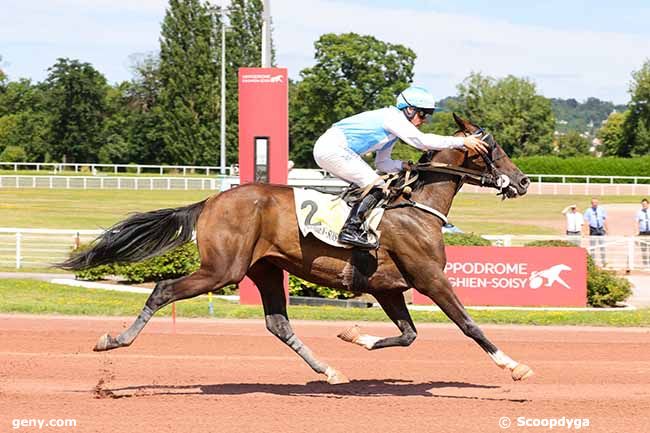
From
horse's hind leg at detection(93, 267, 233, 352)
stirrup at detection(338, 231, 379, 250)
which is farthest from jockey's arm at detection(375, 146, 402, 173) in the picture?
horse's hind leg at detection(93, 267, 233, 352)

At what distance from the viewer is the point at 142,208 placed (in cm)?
3847

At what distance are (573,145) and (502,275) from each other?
76747mm

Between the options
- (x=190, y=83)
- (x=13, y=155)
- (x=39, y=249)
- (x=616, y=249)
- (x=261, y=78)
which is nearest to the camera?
(x=261, y=78)

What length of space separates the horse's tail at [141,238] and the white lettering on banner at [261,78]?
20.4 feet

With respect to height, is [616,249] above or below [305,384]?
below

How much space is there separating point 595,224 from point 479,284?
7.41 meters

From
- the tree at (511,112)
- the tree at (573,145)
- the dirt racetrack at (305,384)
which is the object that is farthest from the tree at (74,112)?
the dirt racetrack at (305,384)

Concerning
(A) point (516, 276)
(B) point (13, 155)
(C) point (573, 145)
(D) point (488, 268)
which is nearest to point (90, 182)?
(B) point (13, 155)

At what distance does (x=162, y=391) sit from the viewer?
7.60 m

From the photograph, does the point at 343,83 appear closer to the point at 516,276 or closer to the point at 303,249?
the point at 516,276

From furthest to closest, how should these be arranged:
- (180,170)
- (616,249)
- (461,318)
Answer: (180,170)
(616,249)
(461,318)

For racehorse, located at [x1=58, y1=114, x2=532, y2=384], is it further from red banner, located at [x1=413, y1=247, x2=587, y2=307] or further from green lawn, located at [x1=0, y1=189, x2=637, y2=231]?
green lawn, located at [x1=0, y1=189, x2=637, y2=231]

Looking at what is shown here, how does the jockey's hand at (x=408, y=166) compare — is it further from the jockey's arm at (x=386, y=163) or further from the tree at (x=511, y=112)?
the tree at (x=511, y=112)

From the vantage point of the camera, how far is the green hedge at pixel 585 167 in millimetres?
57844
